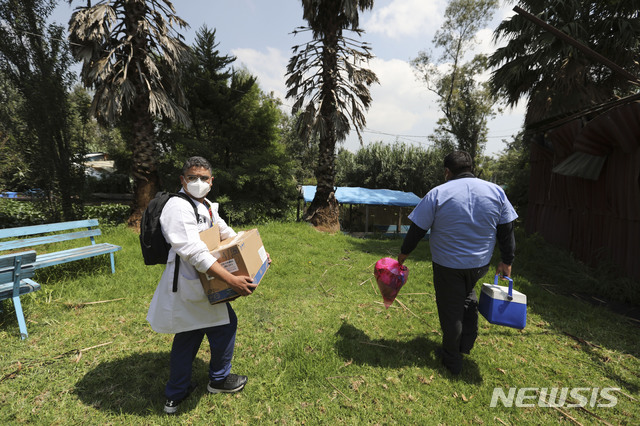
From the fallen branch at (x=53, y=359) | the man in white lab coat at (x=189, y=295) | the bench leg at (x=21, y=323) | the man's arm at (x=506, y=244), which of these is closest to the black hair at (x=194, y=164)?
the man in white lab coat at (x=189, y=295)

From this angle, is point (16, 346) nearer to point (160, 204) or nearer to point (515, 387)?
point (160, 204)

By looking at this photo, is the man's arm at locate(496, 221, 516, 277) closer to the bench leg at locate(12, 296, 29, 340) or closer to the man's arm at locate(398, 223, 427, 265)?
the man's arm at locate(398, 223, 427, 265)

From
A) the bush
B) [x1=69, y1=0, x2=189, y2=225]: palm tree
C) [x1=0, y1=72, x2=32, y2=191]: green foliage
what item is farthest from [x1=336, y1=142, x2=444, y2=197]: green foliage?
[x1=0, y1=72, x2=32, y2=191]: green foliage

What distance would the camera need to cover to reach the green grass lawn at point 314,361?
2258mm

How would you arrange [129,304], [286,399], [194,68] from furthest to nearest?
1. [194,68]
2. [129,304]
3. [286,399]

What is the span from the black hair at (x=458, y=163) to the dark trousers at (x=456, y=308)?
95 centimetres

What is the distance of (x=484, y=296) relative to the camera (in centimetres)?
269

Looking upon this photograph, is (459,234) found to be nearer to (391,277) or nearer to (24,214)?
(391,277)

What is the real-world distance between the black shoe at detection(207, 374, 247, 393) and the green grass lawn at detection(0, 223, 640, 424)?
0.06 meters

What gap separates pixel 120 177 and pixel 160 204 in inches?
907

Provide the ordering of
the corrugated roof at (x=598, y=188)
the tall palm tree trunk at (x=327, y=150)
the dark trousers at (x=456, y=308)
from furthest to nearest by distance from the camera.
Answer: the tall palm tree trunk at (x=327, y=150), the corrugated roof at (x=598, y=188), the dark trousers at (x=456, y=308)

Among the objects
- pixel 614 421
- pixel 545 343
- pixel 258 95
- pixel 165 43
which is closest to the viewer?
pixel 614 421

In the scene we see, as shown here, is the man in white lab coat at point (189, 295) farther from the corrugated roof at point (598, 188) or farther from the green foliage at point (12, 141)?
the green foliage at point (12, 141)

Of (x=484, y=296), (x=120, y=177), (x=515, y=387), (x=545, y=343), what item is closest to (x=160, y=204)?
(x=484, y=296)
